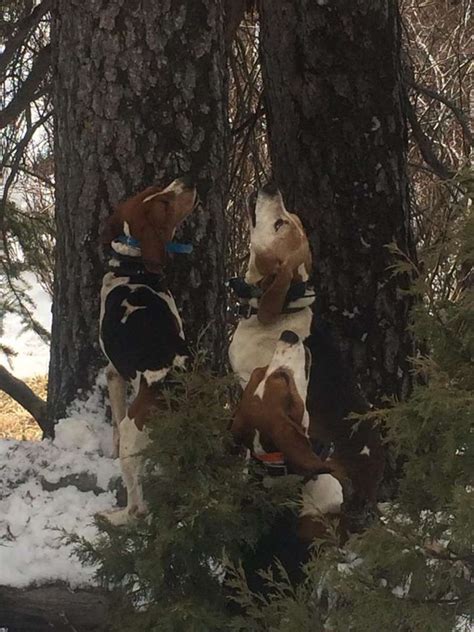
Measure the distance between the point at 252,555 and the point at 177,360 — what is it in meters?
0.67

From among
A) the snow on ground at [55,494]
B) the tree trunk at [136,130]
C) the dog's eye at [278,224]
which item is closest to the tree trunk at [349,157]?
the tree trunk at [136,130]

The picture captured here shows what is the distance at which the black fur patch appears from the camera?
2449 mm

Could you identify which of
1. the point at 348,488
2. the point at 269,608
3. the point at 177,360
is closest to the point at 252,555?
the point at 269,608

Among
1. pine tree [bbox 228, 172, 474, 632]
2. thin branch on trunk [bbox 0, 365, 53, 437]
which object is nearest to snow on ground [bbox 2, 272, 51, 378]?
thin branch on trunk [bbox 0, 365, 53, 437]

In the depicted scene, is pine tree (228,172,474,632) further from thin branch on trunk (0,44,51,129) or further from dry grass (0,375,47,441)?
dry grass (0,375,47,441)

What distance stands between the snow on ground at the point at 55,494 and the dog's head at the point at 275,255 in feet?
3.25

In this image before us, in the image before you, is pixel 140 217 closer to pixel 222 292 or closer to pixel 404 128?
pixel 222 292

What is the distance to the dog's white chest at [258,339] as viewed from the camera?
7.08 feet

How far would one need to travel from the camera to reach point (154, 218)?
2.39 meters

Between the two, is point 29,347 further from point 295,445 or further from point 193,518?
point 295,445

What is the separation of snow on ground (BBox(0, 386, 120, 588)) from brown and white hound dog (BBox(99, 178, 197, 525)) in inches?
8.6

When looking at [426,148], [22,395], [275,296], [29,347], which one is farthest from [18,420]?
[275,296]

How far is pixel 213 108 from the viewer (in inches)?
117

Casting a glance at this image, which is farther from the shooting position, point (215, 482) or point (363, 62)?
point (363, 62)
